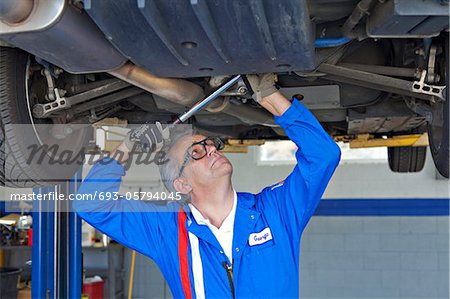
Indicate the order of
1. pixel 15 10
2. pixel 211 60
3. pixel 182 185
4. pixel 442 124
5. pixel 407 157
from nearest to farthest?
pixel 15 10, pixel 211 60, pixel 442 124, pixel 182 185, pixel 407 157

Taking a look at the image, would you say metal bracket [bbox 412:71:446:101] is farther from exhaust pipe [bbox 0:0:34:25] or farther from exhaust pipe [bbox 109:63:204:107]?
exhaust pipe [bbox 0:0:34:25]

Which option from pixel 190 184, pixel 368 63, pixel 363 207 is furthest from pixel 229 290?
pixel 363 207

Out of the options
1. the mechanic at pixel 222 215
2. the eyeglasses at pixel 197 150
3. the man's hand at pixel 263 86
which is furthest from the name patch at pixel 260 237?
the man's hand at pixel 263 86

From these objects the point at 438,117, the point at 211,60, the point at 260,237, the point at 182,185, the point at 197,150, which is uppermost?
the point at 211,60

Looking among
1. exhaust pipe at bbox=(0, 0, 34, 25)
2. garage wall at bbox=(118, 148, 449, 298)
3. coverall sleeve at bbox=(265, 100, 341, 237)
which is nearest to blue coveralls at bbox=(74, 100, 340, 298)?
coverall sleeve at bbox=(265, 100, 341, 237)

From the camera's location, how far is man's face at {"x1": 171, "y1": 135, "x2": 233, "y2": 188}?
1846mm

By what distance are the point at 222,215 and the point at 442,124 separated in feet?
2.60

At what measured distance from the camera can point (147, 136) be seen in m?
1.84

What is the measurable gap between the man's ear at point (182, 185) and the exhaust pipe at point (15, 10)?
2.77 feet

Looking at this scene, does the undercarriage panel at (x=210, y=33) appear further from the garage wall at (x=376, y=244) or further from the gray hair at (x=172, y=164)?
the garage wall at (x=376, y=244)

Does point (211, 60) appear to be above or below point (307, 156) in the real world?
above

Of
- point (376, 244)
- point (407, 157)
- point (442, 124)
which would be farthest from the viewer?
point (376, 244)

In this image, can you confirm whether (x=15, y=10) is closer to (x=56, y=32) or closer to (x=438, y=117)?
(x=56, y=32)

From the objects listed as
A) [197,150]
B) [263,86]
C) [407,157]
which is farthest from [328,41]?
[407,157]
